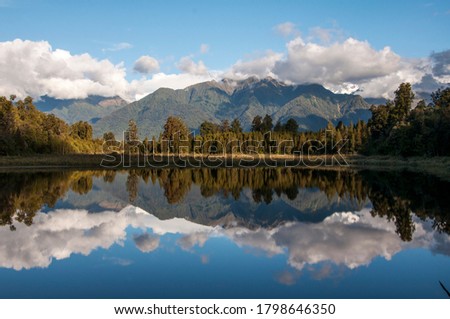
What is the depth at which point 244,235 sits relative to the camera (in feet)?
71.0

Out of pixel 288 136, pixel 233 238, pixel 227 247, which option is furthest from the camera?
pixel 288 136

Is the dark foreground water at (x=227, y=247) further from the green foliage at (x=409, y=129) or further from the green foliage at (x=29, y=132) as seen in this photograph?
the green foliage at (x=29, y=132)

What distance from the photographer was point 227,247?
19.0 meters

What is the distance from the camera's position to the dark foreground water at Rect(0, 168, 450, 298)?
13203 mm

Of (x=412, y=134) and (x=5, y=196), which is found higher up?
(x=412, y=134)

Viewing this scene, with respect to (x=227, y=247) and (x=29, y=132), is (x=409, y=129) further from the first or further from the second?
(x=29, y=132)

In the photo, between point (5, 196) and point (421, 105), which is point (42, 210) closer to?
point (5, 196)

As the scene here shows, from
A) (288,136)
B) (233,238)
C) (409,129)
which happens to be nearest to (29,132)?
(288,136)

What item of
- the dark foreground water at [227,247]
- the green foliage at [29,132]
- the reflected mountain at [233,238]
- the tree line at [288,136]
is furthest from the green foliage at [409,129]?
the green foliage at [29,132]

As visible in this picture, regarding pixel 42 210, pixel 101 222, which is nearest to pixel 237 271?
pixel 101 222

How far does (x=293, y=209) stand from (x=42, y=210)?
17559 millimetres

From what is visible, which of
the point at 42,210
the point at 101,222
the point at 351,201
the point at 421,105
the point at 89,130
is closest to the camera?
the point at 101,222

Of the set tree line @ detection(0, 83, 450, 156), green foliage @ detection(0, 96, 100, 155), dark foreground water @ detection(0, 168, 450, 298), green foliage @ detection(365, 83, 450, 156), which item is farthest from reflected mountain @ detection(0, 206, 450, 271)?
green foliage @ detection(0, 96, 100, 155)

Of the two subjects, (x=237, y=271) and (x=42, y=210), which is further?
(x=42, y=210)
